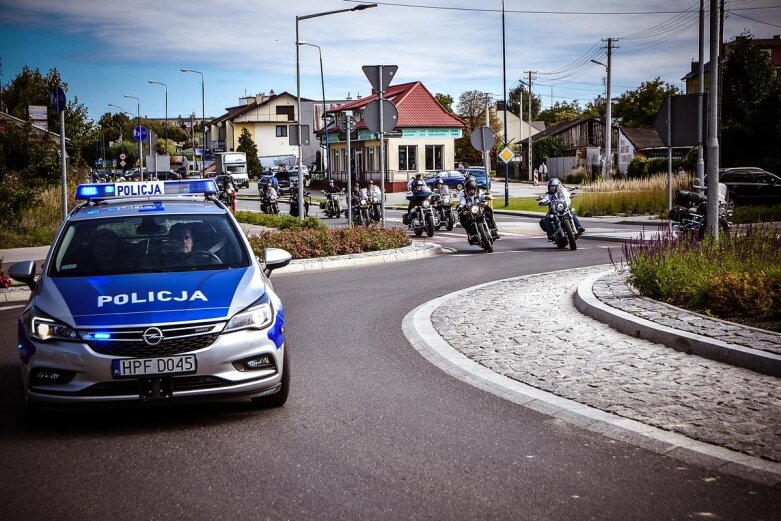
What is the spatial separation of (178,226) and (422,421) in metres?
2.62

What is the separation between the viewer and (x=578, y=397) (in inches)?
262

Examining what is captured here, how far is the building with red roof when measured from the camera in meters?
70.3

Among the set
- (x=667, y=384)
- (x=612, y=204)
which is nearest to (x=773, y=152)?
(x=612, y=204)

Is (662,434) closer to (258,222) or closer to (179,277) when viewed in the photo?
(179,277)

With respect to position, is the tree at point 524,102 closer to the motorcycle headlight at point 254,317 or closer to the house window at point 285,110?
the house window at point 285,110

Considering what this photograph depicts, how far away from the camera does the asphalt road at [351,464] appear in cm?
445

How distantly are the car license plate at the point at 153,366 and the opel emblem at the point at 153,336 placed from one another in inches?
4.3

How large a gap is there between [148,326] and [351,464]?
5.19 ft

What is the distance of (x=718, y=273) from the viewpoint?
998 cm

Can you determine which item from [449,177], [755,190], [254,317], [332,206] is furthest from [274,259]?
[449,177]

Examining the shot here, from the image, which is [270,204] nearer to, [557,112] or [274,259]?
[274,259]

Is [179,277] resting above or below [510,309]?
above

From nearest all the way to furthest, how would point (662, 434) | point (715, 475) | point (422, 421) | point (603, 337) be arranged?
point (715, 475) < point (662, 434) < point (422, 421) < point (603, 337)

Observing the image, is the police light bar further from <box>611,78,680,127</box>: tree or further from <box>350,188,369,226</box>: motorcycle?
<box>611,78,680,127</box>: tree
